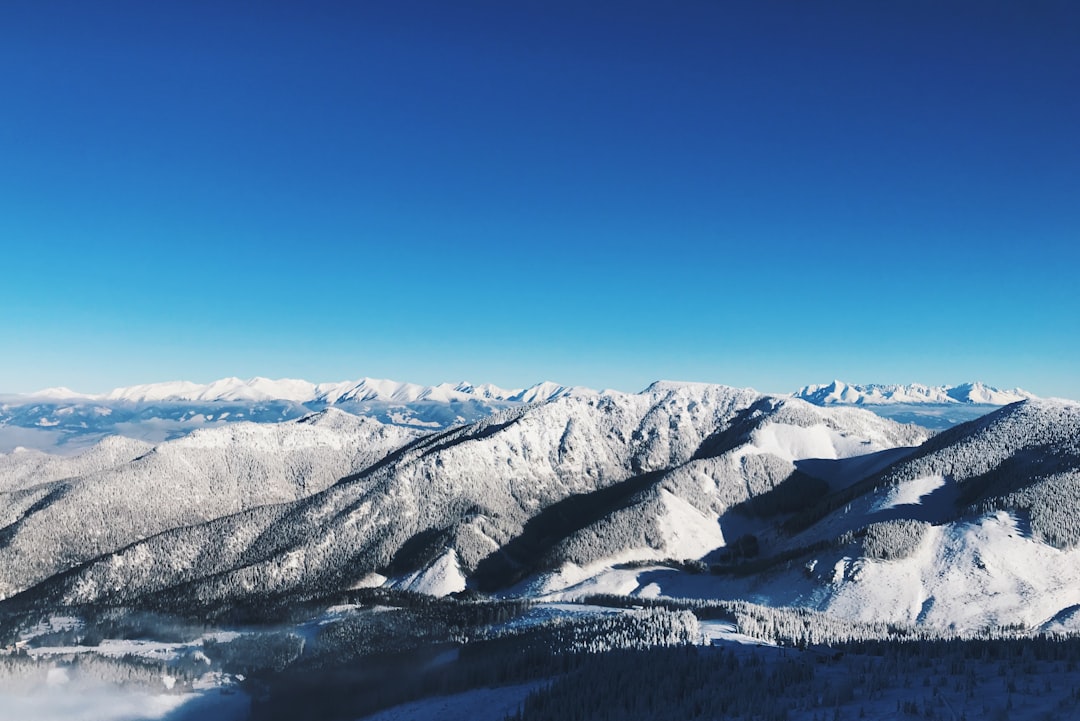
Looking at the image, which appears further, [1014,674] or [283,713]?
[283,713]

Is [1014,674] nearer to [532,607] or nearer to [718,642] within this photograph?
[718,642]

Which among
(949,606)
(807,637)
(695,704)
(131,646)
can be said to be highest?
(695,704)

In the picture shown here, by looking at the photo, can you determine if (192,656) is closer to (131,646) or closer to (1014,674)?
(131,646)

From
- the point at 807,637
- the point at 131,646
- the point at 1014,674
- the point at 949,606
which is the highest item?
the point at 1014,674

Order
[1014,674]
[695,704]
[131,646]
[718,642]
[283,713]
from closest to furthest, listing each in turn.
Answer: [1014,674], [695,704], [718,642], [283,713], [131,646]

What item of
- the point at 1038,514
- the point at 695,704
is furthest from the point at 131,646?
the point at 1038,514

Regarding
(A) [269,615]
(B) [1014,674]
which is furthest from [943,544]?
(A) [269,615]

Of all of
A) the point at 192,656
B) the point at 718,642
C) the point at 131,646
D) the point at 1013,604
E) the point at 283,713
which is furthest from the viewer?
the point at 131,646

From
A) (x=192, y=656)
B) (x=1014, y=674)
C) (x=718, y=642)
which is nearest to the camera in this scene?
(x=1014, y=674)

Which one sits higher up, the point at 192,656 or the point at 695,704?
the point at 695,704
